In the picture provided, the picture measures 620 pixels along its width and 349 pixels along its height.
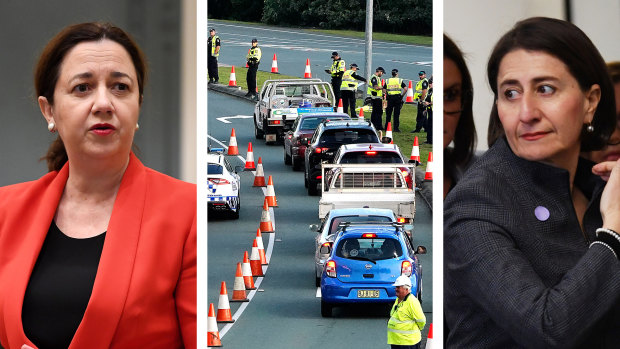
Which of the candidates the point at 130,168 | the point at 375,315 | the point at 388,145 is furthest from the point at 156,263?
the point at 375,315

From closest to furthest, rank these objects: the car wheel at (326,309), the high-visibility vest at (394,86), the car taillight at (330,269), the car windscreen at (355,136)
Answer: the high-visibility vest at (394,86)
the car windscreen at (355,136)
the car wheel at (326,309)
the car taillight at (330,269)

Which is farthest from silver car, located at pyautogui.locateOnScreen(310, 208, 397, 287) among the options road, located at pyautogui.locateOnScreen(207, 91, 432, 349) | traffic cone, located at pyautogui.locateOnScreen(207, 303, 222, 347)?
traffic cone, located at pyautogui.locateOnScreen(207, 303, 222, 347)

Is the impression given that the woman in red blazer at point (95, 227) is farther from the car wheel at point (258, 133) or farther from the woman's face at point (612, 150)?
the car wheel at point (258, 133)

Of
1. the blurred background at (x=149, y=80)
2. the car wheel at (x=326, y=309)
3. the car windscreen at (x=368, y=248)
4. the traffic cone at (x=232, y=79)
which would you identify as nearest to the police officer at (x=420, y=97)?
the traffic cone at (x=232, y=79)

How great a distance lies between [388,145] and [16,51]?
170 cm

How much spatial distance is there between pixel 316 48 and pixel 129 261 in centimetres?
158

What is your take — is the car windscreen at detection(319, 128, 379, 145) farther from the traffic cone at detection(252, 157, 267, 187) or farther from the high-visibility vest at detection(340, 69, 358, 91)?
the traffic cone at detection(252, 157, 267, 187)

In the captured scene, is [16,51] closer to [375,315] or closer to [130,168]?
[130,168]

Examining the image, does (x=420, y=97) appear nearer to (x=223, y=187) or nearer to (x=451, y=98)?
(x=223, y=187)

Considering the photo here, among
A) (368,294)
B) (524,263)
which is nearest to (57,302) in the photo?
(524,263)

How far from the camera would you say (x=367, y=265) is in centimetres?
766

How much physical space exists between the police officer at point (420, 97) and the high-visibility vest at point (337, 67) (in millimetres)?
340

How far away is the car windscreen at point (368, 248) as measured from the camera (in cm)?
632

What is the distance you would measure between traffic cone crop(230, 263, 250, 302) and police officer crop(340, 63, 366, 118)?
3.13ft
